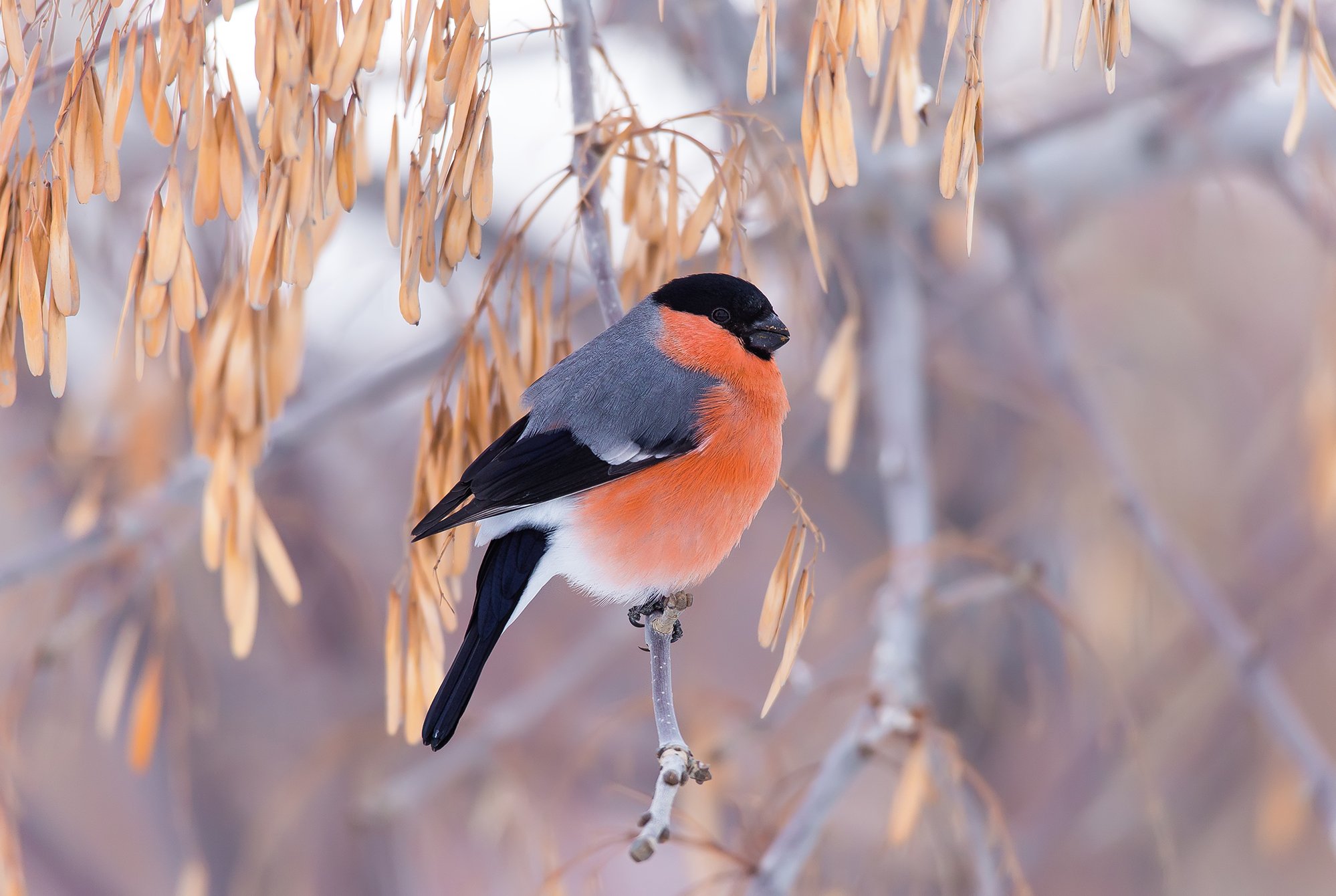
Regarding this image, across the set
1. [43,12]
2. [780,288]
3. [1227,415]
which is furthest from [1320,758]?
[1227,415]

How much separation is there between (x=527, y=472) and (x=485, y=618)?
0.51 ft

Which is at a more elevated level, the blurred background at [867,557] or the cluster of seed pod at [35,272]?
the cluster of seed pod at [35,272]

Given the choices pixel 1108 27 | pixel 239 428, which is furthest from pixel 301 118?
pixel 1108 27

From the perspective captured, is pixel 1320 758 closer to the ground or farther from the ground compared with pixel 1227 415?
farther from the ground

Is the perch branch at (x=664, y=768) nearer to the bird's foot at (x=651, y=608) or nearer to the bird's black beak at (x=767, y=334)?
the bird's foot at (x=651, y=608)

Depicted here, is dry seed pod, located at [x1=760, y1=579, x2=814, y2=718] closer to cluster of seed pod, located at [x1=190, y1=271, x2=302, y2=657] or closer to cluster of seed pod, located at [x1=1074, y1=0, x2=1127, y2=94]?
cluster of seed pod, located at [x1=1074, y1=0, x2=1127, y2=94]

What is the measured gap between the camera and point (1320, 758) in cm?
221

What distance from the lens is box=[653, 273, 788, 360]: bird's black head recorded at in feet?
4.62

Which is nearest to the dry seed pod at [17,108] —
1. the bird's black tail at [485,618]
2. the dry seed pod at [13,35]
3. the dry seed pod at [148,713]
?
the dry seed pod at [13,35]

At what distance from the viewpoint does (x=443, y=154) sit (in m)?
1.16

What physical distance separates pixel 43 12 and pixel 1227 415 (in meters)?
4.58

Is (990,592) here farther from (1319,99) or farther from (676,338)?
(1319,99)

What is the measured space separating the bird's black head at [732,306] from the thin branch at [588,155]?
0.40 ft

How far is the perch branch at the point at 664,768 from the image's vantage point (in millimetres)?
978
